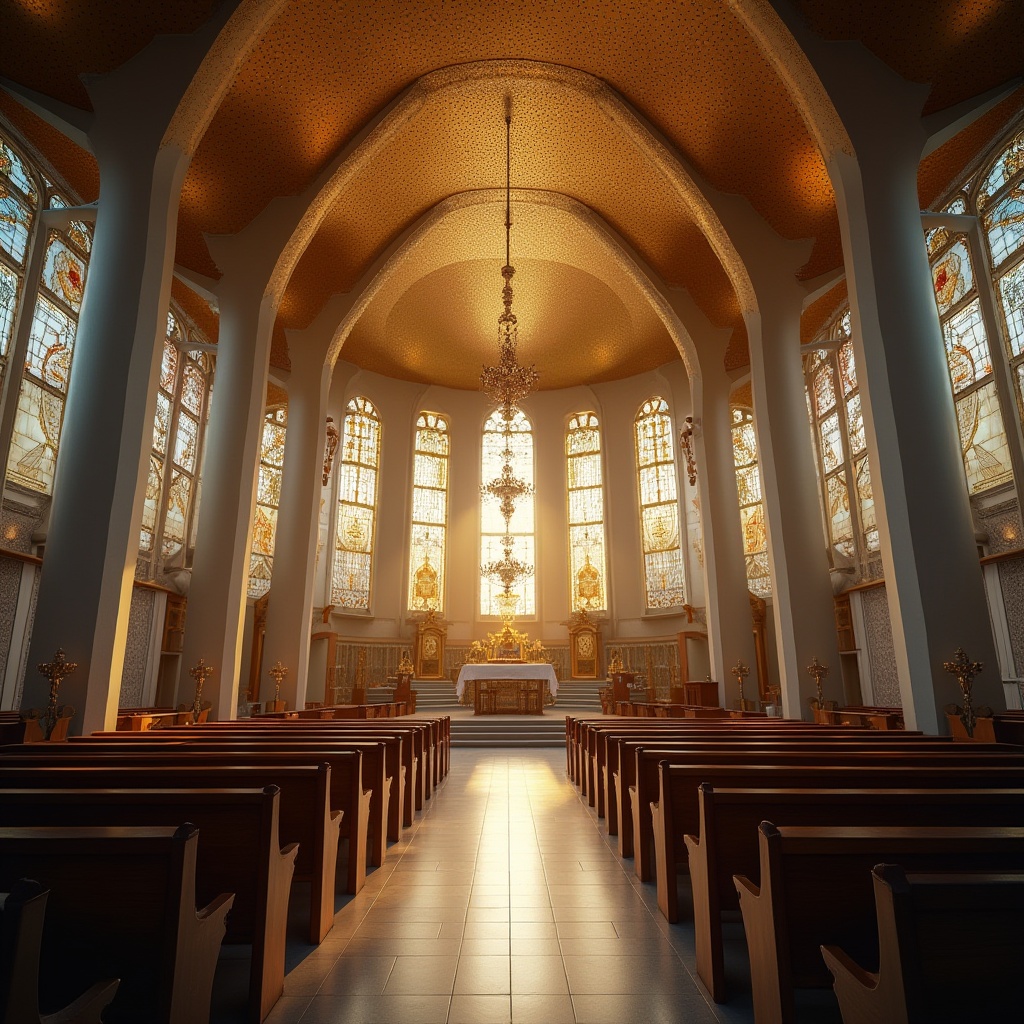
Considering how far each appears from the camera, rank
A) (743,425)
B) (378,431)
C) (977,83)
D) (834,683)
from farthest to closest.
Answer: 1. (378,431)
2. (743,425)
3. (834,683)
4. (977,83)

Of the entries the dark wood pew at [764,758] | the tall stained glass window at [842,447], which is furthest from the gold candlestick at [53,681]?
the tall stained glass window at [842,447]

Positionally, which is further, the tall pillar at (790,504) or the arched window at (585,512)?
the arched window at (585,512)

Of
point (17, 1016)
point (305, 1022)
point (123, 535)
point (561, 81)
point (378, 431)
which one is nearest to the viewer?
point (17, 1016)

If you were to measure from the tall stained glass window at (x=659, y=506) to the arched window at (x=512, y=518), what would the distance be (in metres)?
3.27

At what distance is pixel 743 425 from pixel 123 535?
48.1ft

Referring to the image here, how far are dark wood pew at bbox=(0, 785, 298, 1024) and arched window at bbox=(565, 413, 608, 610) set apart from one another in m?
16.9

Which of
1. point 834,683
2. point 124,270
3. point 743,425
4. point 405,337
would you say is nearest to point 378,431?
point 405,337

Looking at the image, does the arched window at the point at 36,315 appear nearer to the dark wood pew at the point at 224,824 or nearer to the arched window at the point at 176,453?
the arched window at the point at 176,453

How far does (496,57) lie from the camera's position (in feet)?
32.5

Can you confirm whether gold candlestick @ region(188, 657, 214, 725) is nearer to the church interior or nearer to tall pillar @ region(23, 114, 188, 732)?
A: the church interior

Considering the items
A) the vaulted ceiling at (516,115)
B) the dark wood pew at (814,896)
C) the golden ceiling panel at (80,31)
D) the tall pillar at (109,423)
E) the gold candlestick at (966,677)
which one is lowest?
the dark wood pew at (814,896)

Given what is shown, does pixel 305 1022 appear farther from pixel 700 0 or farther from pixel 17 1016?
pixel 700 0

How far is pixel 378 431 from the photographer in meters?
19.2

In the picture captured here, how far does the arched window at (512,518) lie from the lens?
19.2 meters
